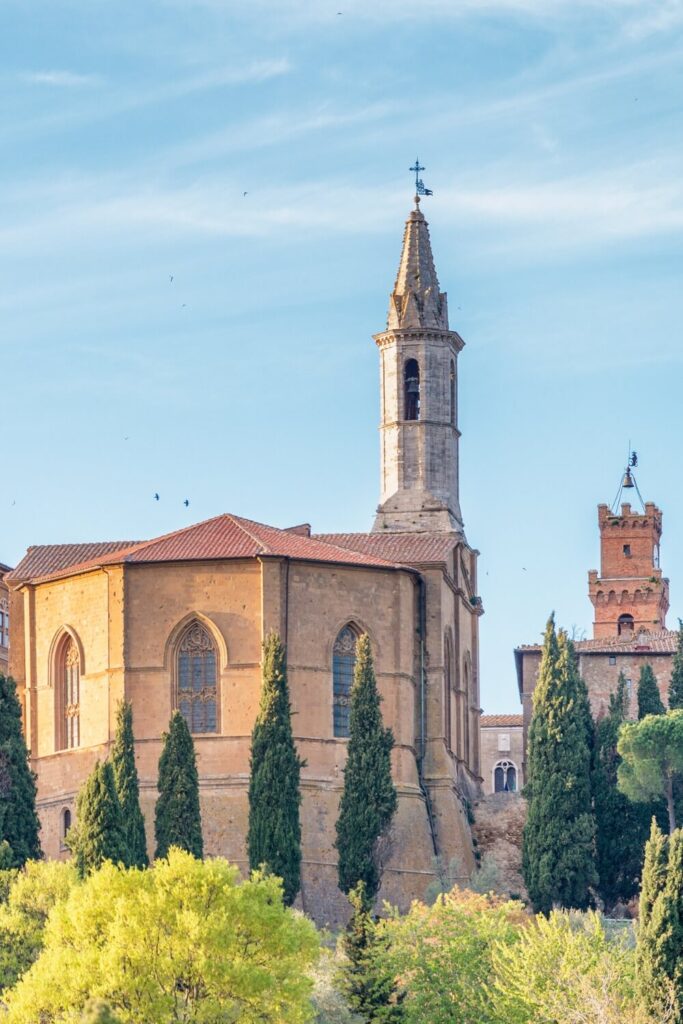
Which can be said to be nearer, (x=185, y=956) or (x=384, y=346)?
(x=185, y=956)

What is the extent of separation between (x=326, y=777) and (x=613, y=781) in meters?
7.91

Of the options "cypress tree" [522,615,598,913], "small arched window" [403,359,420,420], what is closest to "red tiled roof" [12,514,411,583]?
"cypress tree" [522,615,598,913]

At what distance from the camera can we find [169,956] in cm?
6247

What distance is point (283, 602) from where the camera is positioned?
8275 cm

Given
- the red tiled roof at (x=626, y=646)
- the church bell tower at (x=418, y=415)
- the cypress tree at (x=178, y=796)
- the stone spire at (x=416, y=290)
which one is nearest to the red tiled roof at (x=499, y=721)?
the red tiled roof at (x=626, y=646)

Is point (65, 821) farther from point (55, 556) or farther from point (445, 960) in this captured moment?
point (445, 960)

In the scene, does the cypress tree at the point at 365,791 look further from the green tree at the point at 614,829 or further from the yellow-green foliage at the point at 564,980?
the yellow-green foliage at the point at 564,980

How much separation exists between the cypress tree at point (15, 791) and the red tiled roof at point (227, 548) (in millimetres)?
7359

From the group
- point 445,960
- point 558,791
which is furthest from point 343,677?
point 445,960

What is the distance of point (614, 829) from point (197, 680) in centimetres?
1156

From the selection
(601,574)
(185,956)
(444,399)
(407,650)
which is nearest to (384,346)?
(444,399)

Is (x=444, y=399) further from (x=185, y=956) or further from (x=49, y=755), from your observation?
(x=185, y=956)

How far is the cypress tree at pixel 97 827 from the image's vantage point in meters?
72.3

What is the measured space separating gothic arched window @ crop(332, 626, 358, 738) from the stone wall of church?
36 cm
